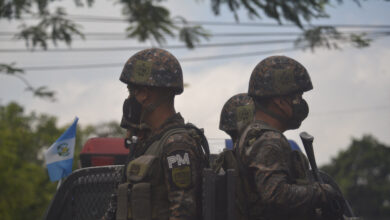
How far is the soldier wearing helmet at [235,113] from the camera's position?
207 inches

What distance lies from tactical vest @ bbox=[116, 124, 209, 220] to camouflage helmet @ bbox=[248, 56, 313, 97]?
1.95ft

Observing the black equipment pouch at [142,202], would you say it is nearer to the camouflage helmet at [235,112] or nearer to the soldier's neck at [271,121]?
the soldier's neck at [271,121]

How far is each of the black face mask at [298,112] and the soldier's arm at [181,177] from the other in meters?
0.71

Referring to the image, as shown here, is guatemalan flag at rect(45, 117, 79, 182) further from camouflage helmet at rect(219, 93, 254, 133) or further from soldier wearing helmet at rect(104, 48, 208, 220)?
soldier wearing helmet at rect(104, 48, 208, 220)

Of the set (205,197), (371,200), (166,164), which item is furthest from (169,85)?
(371,200)

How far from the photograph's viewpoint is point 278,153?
3.26 metres

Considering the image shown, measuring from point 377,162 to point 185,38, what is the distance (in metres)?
69.8

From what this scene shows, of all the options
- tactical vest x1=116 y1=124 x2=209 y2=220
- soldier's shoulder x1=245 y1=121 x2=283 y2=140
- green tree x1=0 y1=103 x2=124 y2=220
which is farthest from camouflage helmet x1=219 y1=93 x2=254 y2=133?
green tree x1=0 y1=103 x2=124 y2=220

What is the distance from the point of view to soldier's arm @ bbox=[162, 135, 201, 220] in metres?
3.18

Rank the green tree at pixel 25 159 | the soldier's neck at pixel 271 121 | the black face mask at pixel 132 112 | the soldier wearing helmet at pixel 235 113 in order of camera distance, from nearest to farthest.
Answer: the soldier's neck at pixel 271 121 → the black face mask at pixel 132 112 → the soldier wearing helmet at pixel 235 113 → the green tree at pixel 25 159

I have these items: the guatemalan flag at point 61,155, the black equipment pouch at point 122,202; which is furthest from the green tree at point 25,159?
the black equipment pouch at point 122,202

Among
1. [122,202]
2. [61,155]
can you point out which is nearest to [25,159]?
[61,155]

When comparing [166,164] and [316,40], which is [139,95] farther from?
[316,40]

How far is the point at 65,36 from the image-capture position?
10.3m
